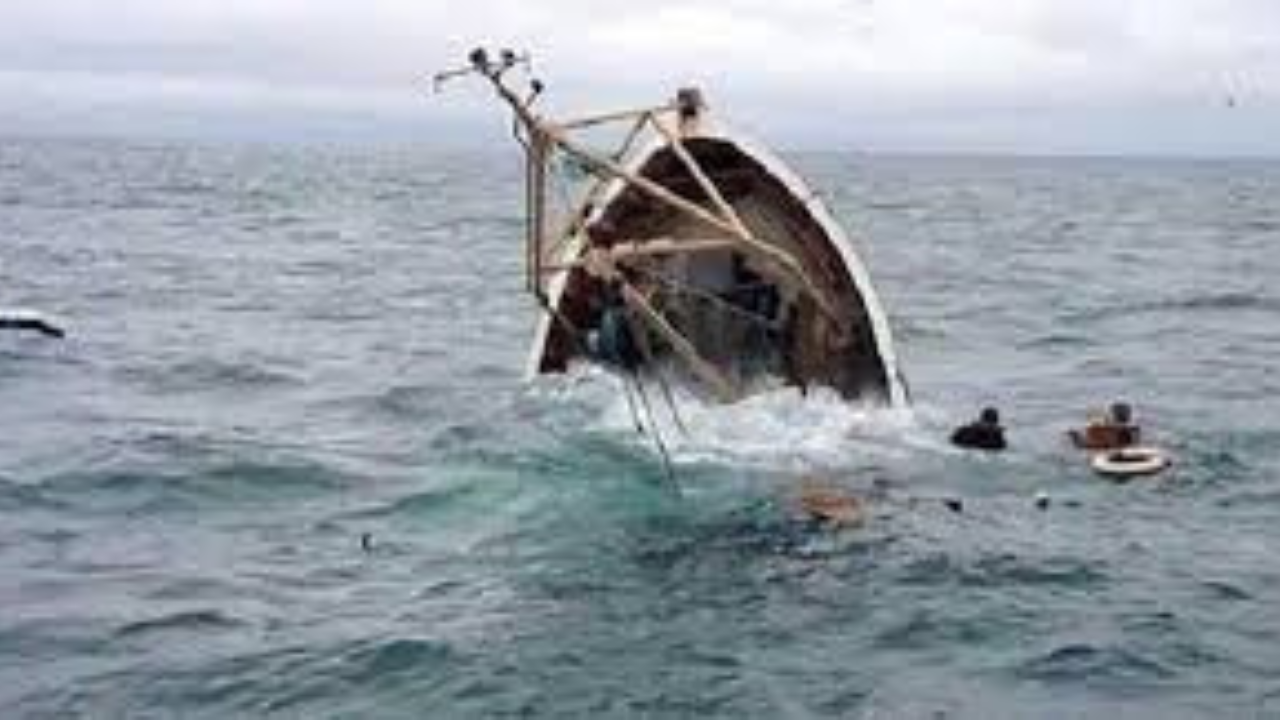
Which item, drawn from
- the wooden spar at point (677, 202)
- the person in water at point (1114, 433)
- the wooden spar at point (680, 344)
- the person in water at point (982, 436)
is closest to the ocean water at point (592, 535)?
the person in water at point (982, 436)

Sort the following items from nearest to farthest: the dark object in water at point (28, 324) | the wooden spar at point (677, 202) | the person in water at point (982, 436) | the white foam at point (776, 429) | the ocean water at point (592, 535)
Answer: the ocean water at point (592, 535) → the wooden spar at point (677, 202) → the white foam at point (776, 429) → the person in water at point (982, 436) → the dark object in water at point (28, 324)

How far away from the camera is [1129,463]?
2350 centimetres

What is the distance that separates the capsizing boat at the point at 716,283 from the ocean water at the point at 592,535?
0.76 metres

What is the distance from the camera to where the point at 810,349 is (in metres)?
26.5

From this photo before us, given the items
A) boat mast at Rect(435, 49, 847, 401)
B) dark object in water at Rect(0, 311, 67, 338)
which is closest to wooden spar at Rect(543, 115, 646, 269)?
boat mast at Rect(435, 49, 847, 401)

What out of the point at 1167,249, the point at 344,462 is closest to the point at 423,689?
the point at 344,462

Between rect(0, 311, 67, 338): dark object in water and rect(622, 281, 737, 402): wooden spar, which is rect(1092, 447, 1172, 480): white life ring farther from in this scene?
rect(0, 311, 67, 338): dark object in water

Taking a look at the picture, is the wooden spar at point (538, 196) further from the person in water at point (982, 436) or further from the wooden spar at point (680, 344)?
the person in water at point (982, 436)

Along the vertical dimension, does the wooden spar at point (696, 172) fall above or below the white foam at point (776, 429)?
above

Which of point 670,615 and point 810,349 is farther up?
point 810,349

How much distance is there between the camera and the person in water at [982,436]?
972 inches

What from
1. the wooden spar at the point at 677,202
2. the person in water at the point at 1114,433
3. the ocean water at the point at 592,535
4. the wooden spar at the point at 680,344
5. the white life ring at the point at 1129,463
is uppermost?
the wooden spar at the point at 677,202

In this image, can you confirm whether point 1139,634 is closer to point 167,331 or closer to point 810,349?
point 810,349

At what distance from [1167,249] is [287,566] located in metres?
53.8
